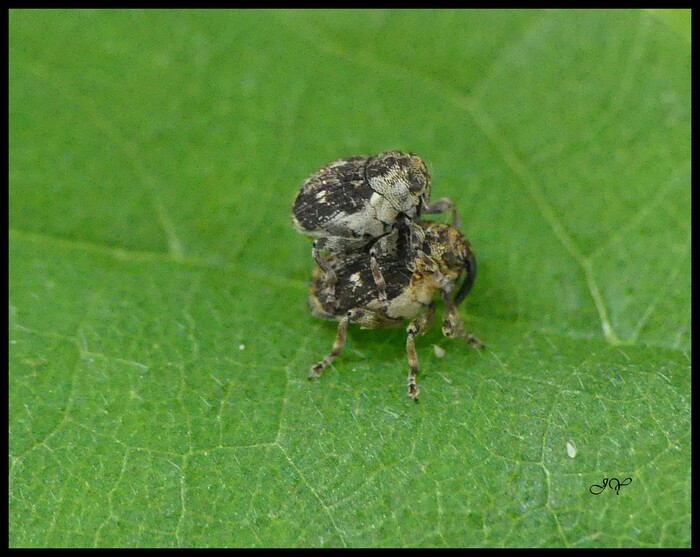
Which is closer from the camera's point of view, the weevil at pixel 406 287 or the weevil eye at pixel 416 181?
the weevil at pixel 406 287

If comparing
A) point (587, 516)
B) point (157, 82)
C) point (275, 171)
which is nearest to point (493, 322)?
point (587, 516)

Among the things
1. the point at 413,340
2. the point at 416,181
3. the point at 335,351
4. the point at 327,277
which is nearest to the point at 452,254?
the point at 416,181

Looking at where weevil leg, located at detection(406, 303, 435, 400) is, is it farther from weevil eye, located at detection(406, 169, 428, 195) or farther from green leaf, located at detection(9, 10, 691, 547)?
weevil eye, located at detection(406, 169, 428, 195)

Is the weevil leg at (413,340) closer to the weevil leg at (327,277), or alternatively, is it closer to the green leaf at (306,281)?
the green leaf at (306,281)

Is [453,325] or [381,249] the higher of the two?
[381,249]

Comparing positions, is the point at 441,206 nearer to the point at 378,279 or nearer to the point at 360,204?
the point at 360,204

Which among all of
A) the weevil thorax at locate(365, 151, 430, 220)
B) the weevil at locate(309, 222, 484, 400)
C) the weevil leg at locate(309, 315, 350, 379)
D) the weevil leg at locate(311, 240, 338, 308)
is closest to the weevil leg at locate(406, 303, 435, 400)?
the weevil at locate(309, 222, 484, 400)

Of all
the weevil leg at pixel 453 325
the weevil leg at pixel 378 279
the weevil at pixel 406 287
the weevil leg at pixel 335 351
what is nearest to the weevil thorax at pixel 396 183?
the weevil at pixel 406 287
